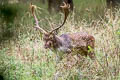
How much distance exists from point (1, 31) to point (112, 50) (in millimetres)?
3338

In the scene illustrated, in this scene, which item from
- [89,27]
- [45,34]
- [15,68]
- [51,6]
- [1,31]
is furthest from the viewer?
[51,6]

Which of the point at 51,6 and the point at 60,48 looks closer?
the point at 60,48

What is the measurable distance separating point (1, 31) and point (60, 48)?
9.53 feet

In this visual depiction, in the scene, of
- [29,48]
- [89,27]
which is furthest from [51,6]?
[29,48]

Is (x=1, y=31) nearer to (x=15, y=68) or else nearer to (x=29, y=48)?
(x=15, y=68)

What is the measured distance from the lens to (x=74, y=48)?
521 cm

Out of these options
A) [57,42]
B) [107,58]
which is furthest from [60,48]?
[107,58]

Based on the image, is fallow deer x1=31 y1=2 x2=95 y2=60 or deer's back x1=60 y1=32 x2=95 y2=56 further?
deer's back x1=60 y1=32 x2=95 y2=56

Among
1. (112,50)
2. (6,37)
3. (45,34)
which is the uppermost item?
(6,37)

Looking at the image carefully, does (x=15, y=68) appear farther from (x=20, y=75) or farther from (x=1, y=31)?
(x=1, y=31)

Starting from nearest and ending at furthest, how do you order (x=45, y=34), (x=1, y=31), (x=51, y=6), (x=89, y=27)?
(x=1, y=31) → (x=45, y=34) → (x=89, y=27) → (x=51, y=6)

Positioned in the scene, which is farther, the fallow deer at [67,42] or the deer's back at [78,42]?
the deer's back at [78,42]

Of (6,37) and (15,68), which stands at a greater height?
(6,37)

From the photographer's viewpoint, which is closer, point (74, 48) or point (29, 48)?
point (74, 48)
